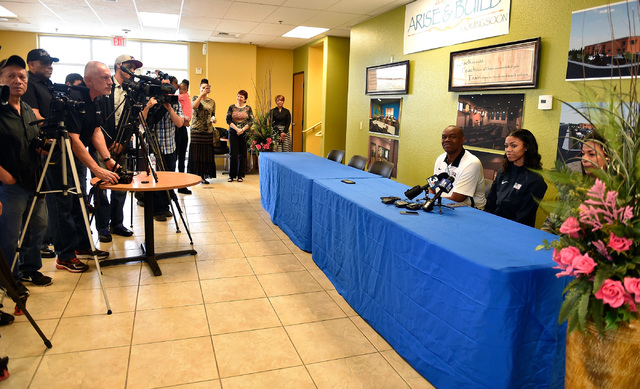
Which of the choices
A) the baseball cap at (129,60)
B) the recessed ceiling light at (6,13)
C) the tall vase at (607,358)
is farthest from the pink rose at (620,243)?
the recessed ceiling light at (6,13)

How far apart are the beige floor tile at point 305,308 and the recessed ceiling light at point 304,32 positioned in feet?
19.4

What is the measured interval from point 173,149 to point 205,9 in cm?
244

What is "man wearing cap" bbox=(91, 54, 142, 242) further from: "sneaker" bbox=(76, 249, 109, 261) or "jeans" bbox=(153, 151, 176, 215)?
"jeans" bbox=(153, 151, 176, 215)

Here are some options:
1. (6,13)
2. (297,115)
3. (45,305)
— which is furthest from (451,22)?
(6,13)

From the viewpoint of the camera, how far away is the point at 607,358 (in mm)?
1452

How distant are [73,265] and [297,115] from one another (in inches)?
307

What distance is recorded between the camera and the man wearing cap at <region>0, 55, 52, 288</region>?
8.80 feet

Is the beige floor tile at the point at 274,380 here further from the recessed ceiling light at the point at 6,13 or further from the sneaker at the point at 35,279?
the recessed ceiling light at the point at 6,13

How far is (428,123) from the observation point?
5391 millimetres

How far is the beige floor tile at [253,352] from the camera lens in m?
2.29

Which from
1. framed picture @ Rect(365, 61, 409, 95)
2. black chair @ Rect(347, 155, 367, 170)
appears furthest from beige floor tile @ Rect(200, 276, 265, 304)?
framed picture @ Rect(365, 61, 409, 95)

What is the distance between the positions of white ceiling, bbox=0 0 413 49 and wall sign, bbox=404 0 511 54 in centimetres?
39

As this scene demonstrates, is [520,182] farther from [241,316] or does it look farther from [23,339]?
[23,339]

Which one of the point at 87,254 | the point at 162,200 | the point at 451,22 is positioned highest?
the point at 451,22
